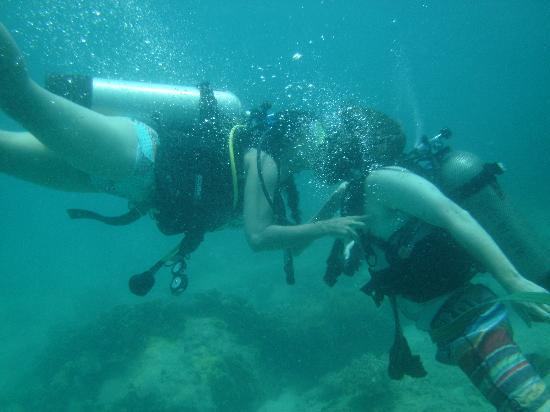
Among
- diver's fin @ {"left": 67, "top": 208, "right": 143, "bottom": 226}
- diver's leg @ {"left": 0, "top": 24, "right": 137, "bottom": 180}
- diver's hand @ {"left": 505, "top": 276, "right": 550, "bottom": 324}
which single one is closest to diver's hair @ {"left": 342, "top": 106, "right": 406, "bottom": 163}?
diver's hand @ {"left": 505, "top": 276, "right": 550, "bottom": 324}

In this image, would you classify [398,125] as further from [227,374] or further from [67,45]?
[67,45]

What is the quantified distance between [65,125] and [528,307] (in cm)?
326

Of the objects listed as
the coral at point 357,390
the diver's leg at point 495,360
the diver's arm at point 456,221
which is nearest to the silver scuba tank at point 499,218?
the diver's arm at point 456,221

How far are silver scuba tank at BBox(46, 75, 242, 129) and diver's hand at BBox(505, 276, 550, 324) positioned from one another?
10.4 feet

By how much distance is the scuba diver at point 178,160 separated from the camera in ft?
9.95

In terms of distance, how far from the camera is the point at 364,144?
3.02 metres

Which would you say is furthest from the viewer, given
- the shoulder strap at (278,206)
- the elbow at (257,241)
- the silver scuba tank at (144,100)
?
the silver scuba tank at (144,100)

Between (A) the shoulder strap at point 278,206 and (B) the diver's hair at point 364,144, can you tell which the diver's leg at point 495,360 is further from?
(A) the shoulder strap at point 278,206

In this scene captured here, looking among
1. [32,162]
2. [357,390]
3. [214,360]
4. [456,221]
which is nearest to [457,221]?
[456,221]

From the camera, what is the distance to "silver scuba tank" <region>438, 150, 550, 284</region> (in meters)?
2.44

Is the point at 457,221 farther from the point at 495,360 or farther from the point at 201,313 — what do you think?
the point at 201,313

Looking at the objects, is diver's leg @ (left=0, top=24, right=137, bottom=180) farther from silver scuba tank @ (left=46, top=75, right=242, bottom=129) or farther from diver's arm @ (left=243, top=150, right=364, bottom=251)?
diver's arm @ (left=243, top=150, right=364, bottom=251)

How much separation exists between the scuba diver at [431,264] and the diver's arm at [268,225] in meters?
0.35

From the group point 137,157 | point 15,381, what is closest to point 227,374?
point 137,157
